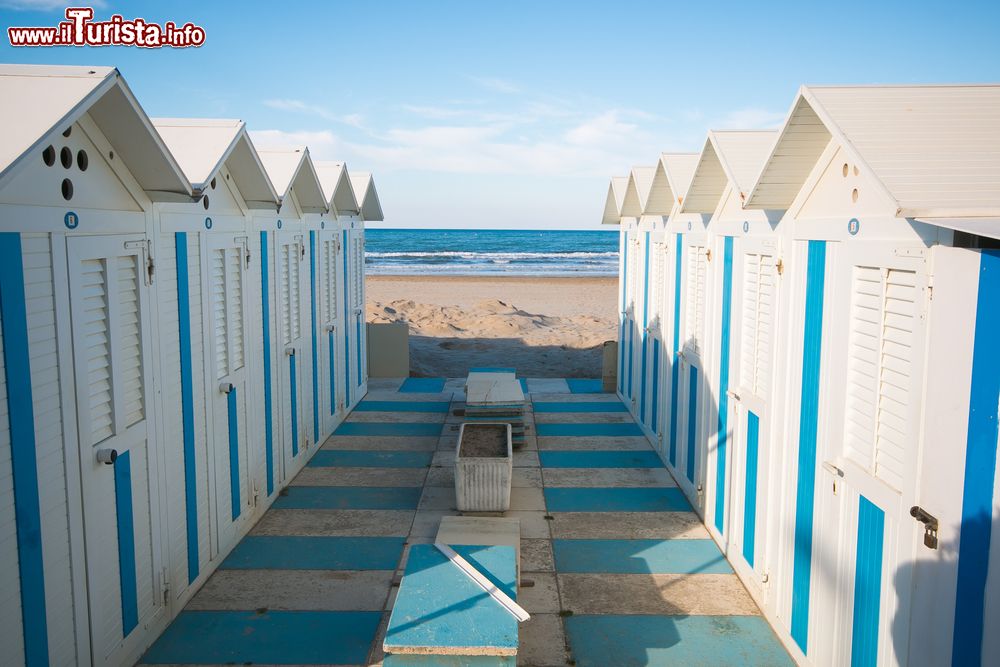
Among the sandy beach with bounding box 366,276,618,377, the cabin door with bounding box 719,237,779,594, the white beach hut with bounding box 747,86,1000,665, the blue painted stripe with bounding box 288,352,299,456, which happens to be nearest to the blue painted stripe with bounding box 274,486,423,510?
the blue painted stripe with bounding box 288,352,299,456

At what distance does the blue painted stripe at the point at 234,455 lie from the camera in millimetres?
8102

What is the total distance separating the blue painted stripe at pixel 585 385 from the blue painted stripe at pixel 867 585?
1051 centimetres

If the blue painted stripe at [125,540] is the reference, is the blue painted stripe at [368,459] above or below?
below

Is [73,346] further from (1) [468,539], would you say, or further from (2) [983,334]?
(2) [983,334]

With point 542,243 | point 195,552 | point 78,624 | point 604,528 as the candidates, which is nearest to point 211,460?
point 195,552

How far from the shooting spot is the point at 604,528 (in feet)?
28.7

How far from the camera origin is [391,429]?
12805mm

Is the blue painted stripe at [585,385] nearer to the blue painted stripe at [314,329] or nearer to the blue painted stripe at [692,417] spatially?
the blue painted stripe at [314,329]

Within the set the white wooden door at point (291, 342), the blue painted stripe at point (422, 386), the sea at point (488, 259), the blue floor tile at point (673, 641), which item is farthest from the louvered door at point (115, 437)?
the sea at point (488, 259)

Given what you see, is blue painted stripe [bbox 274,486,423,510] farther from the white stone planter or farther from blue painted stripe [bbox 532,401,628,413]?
blue painted stripe [bbox 532,401,628,413]

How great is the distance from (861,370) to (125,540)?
5.18 meters

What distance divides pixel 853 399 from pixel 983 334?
1568 millimetres

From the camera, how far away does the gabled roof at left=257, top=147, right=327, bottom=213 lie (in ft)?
30.9

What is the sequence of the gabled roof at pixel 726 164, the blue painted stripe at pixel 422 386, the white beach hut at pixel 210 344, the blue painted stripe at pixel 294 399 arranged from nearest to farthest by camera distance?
the white beach hut at pixel 210 344, the gabled roof at pixel 726 164, the blue painted stripe at pixel 294 399, the blue painted stripe at pixel 422 386
